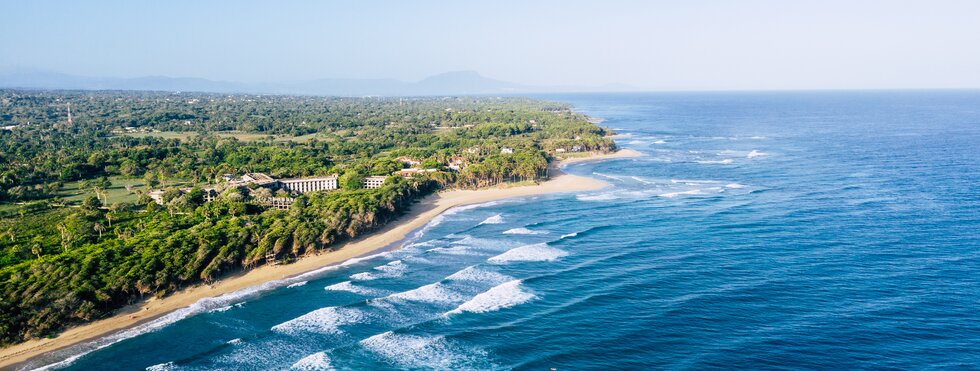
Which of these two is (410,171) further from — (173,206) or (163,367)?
(163,367)

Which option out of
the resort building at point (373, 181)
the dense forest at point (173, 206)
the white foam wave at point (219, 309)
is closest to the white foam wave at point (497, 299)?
the white foam wave at point (219, 309)

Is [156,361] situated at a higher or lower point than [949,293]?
lower

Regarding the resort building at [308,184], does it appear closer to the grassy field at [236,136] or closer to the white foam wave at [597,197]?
the white foam wave at [597,197]

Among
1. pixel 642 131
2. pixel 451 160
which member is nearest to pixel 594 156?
pixel 451 160

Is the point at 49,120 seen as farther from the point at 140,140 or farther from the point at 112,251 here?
the point at 112,251

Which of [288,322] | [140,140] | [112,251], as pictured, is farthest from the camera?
[140,140]

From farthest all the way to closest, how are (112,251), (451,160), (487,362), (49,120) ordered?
1. (49,120)
2. (451,160)
3. (112,251)
4. (487,362)

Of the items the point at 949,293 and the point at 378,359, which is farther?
the point at 949,293
